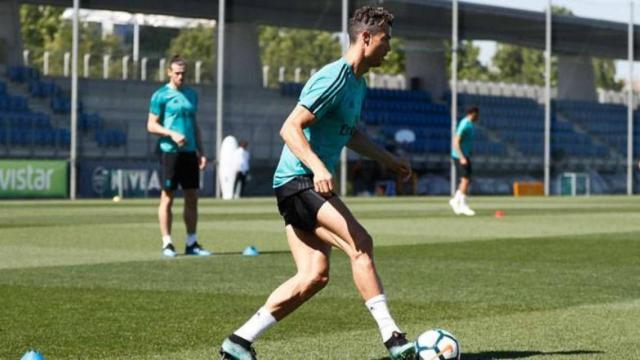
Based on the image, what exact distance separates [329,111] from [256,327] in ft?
3.79

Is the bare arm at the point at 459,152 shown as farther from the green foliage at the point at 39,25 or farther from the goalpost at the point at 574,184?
the green foliage at the point at 39,25

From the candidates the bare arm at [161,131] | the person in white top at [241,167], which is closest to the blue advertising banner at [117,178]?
the person in white top at [241,167]

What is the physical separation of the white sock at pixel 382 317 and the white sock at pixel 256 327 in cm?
54

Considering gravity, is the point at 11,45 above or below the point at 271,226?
above

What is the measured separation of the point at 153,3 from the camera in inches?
1822

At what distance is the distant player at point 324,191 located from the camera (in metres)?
7.35

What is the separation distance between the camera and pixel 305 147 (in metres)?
7.29

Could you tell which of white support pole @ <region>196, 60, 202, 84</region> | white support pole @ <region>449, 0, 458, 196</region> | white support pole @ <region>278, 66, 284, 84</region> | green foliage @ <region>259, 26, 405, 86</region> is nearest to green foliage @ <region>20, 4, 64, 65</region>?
green foliage @ <region>259, 26, 405, 86</region>

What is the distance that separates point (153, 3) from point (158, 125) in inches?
1233

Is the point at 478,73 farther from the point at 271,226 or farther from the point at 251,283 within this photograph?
the point at 251,283


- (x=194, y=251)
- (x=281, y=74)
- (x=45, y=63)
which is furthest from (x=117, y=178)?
(x=194, y=251)

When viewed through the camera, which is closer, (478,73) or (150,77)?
(150,77)

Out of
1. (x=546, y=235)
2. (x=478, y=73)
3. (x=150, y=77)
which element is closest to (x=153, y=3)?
(x=150, y=77)

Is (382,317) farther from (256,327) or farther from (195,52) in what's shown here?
(195,52)
